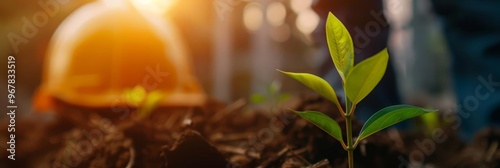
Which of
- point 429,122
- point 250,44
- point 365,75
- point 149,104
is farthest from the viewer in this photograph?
point 250,44

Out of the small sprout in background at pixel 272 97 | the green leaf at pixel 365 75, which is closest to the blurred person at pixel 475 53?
the small sprout in background at pixel 272 97

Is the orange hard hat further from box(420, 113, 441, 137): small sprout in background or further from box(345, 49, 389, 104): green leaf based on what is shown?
box(345, 49, 389, 104): green leaf

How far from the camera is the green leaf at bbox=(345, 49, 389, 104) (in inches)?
12.9

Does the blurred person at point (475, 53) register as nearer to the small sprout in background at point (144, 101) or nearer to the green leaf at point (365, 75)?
the small sprout in background at point (144, 101)

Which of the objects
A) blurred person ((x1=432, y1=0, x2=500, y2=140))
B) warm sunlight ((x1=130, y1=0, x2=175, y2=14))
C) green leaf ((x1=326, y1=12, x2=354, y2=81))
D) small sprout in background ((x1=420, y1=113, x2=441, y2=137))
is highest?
warm sunlight ((x1=130, y1=0, x2=175, y2=14))

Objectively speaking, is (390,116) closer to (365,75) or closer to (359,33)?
(365,75)

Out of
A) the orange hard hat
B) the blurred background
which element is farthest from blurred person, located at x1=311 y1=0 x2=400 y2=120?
the orange hard hat

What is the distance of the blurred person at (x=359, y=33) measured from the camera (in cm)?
70

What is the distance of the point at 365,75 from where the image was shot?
34 cm

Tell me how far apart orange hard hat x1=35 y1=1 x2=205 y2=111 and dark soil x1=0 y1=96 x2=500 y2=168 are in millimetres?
209

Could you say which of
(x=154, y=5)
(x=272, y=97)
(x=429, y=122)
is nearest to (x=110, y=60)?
(x=154, y=5)

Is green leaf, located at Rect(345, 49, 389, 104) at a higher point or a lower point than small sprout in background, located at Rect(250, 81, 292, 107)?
higher

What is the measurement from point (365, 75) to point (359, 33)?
1.28ft

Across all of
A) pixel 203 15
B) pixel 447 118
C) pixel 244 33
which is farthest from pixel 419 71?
pixel 203 15
